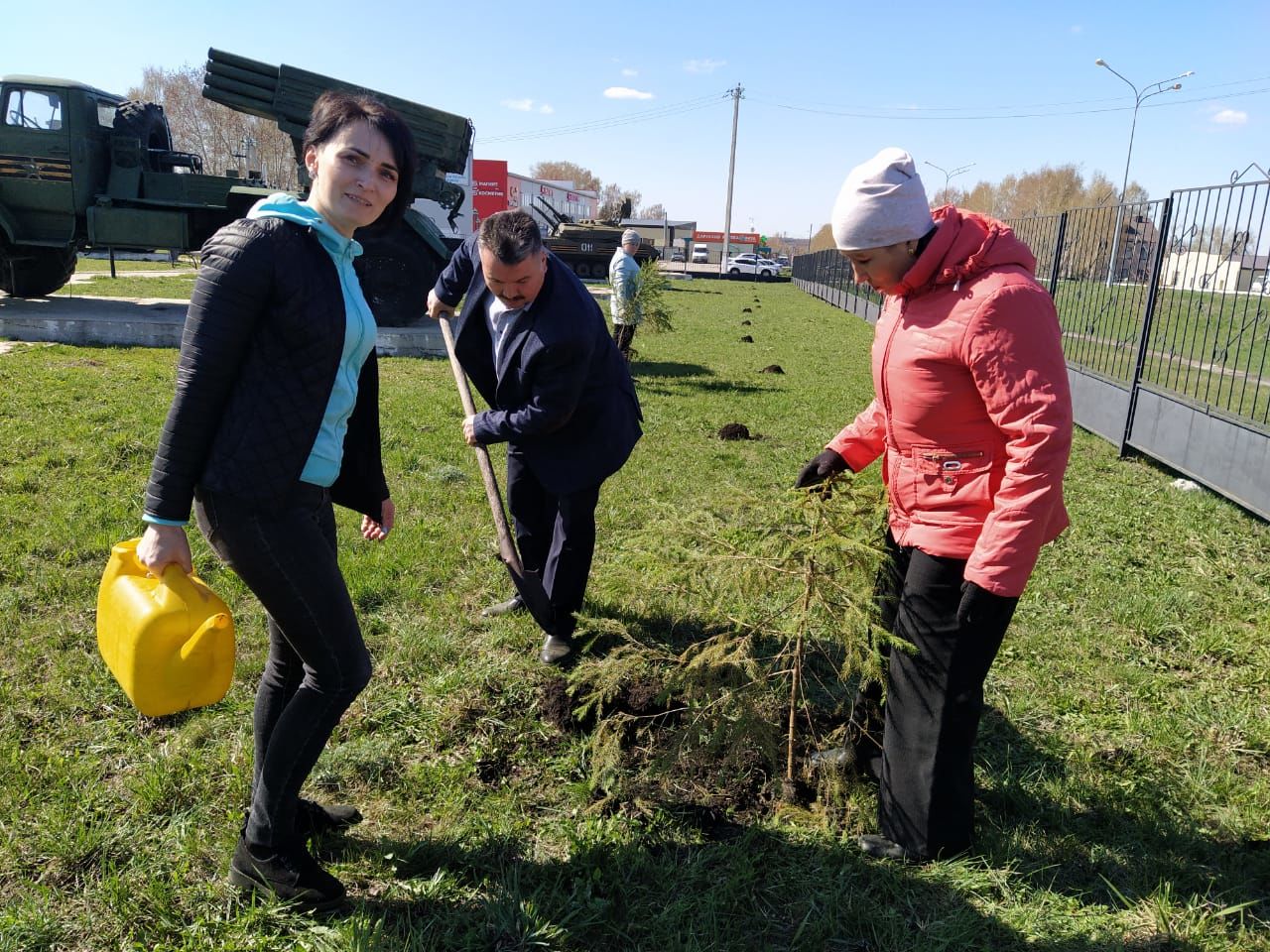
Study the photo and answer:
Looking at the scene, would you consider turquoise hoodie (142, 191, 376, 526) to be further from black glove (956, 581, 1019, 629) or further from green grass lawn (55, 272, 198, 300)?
green grass lawn (55, 272, 198, 300)

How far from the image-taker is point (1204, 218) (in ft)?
22.2

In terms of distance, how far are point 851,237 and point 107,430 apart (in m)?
5.80

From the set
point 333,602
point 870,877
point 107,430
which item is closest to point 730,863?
point 870,877

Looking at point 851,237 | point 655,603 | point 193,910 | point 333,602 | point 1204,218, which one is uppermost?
point 1204,218

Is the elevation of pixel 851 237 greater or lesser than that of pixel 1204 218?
lesser

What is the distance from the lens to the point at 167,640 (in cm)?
181

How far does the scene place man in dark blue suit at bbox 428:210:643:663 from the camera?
9.56 feet

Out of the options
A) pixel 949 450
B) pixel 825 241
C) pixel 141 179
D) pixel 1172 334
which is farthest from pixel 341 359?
pixel 825 241

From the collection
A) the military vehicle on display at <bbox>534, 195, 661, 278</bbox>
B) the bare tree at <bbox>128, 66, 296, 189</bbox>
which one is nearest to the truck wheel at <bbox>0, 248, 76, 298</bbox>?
the military vehicle on display at <bbox>534, 195, 661, 278</bbox>

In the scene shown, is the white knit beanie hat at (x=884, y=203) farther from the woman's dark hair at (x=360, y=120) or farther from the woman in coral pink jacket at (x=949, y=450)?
the woman's dark hair at (x=360, y=120)

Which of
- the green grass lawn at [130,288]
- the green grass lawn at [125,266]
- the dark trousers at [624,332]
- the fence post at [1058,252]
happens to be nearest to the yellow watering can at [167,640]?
the dark trousers at [624,332]

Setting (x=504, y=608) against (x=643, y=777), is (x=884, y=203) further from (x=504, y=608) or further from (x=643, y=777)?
(x=504, y=608)

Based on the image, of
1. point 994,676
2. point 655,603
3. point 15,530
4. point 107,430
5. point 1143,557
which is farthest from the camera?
point 107,430

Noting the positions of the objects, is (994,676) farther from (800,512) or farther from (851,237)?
(851,237)
